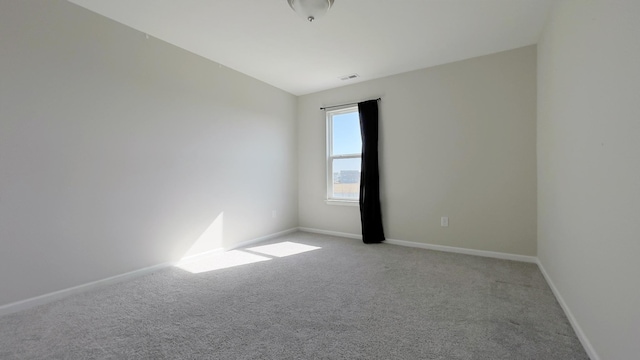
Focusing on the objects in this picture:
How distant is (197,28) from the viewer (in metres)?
2.61

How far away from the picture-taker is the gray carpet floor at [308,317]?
147 centimetres

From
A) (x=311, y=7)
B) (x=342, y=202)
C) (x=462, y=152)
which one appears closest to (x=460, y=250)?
(x=462, y=152)

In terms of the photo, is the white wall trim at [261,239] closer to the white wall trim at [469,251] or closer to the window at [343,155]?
the window at [343,155]

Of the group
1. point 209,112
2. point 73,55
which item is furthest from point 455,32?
point 73,55

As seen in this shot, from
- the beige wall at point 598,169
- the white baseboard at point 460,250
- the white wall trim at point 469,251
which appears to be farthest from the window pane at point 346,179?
the beige wall at point 598,169

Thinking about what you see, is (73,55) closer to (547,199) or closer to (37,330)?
(37,330)

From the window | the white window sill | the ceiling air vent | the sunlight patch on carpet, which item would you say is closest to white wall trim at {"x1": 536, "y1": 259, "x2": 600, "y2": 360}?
the white window sill

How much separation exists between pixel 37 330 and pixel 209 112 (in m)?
2.54

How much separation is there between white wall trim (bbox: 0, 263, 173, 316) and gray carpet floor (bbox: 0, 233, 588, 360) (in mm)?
73

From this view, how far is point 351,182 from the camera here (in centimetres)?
433

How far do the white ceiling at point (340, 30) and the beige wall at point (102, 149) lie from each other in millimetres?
363

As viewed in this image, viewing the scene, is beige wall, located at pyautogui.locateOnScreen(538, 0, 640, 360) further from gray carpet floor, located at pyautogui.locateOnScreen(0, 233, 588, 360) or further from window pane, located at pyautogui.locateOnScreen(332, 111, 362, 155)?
window pane, located at pyautogui.locateOnScreen(332, 111, 362, 155)

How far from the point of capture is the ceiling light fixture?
202 cm

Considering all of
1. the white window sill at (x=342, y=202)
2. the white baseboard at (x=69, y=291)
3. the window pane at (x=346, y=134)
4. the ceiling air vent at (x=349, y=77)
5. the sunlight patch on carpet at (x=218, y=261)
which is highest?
the ceiling air vent at (x=349, y=77)
